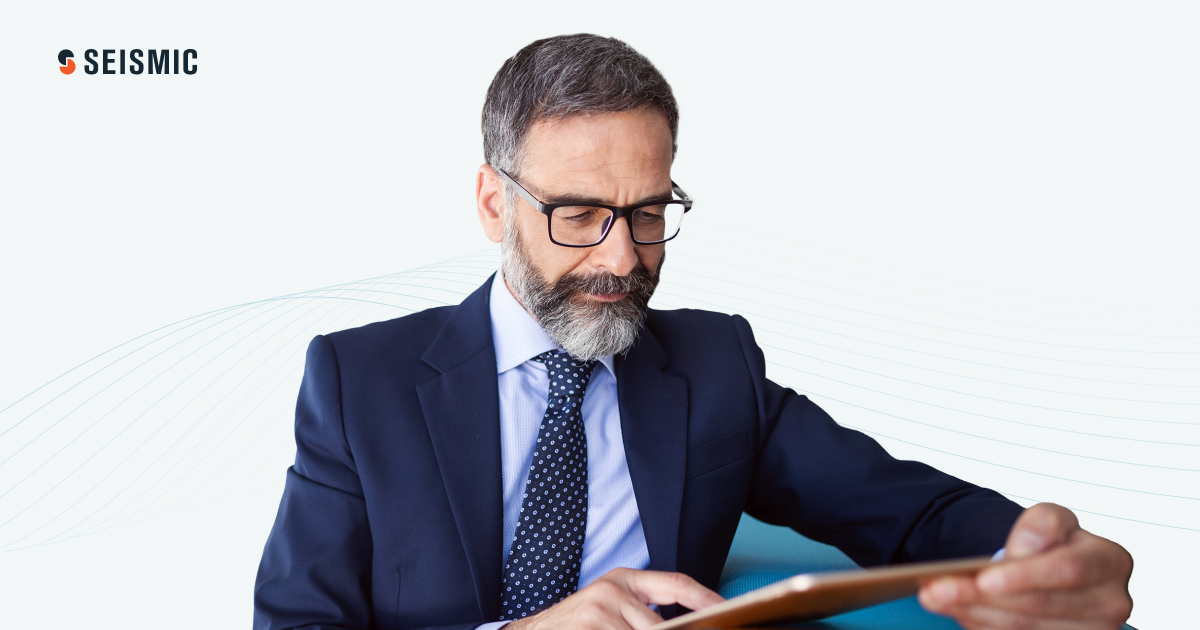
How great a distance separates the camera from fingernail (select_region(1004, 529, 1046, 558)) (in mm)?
1679

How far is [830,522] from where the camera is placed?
269 cm

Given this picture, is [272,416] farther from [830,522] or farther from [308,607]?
[830,522]

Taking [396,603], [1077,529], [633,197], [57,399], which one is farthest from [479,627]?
[57,399]

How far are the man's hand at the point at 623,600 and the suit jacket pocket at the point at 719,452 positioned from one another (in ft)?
1.95

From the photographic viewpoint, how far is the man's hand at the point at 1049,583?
150cm

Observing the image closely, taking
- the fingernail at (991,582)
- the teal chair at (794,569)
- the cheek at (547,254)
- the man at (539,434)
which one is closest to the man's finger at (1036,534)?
the fingernail at (991,582)

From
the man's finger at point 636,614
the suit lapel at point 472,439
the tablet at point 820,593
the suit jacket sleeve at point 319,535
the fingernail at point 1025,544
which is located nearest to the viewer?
the tablet at point 820,593

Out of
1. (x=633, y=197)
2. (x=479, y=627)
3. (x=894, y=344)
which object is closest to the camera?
(x=479, y=627)

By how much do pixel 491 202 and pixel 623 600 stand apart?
1.14 meters

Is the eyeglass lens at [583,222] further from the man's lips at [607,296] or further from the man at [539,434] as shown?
the man's lips at [607,296]

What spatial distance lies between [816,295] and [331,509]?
8.16ft

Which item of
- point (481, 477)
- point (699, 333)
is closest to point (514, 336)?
point (481, 477)

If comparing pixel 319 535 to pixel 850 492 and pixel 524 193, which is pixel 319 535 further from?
pixel 850 492

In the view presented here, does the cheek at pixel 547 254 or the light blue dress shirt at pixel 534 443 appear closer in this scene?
the cheek at pixel 547 254
